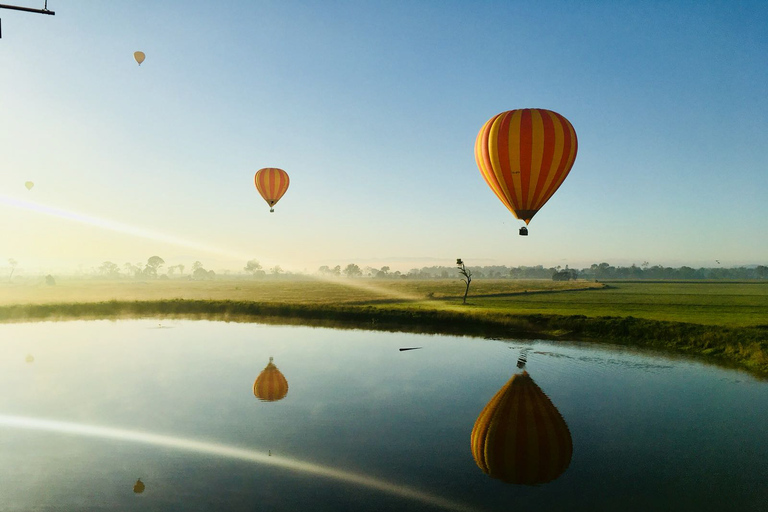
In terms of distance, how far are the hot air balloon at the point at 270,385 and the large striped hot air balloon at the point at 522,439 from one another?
8.21 m

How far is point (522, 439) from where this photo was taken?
14.5 meters

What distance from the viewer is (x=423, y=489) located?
1091 cm

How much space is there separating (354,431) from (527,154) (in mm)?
19405

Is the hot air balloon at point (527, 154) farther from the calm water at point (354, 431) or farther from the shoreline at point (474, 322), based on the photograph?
the shoreline at point (474, 322)

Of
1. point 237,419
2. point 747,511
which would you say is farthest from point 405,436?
point 747,511

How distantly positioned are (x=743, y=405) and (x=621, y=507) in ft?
36.5

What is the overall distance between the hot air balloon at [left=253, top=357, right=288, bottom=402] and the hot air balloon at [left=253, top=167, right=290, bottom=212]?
87.4ft

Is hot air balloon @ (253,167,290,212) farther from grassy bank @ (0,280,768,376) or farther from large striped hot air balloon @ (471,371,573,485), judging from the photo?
large striped hot air balloon @ (471,371,573,485)

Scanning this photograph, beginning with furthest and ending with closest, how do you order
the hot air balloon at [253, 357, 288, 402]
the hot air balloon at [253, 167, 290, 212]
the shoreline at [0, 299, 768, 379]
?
the hot air balloon at [253, 167, 290, 212], the shoreline at [0, 299, 768, 379], the hot air balloon at [253, 357, 288, 402]

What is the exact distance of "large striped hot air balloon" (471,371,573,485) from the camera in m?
12.2

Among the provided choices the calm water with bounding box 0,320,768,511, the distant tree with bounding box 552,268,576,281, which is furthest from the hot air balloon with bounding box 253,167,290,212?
the distant tree with bounding box 552,268,576,281

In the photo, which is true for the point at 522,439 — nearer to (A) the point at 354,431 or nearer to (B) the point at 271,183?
(A) the point at 354,431

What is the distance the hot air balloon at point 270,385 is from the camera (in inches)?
755

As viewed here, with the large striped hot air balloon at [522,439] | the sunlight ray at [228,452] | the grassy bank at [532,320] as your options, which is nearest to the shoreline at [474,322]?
the grassy bank at [532,320]
